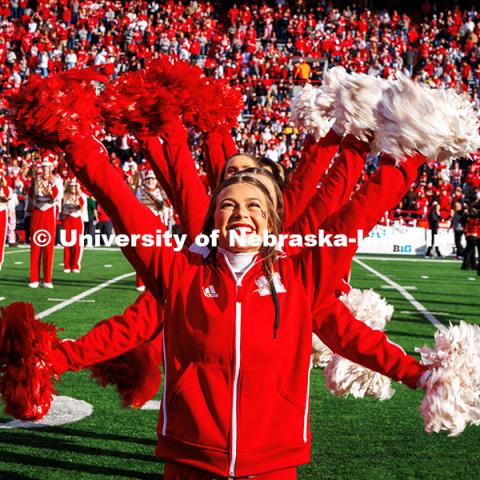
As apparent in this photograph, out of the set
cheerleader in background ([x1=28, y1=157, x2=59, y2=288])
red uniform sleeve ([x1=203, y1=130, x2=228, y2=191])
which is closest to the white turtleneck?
red uniform sleeve ([x1=203, y1=130, x2=228, y2=191])

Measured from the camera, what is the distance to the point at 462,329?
2.35m

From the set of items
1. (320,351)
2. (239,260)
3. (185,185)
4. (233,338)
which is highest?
(185,185)

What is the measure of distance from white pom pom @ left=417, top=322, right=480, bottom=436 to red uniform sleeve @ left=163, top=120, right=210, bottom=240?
39.1 inches

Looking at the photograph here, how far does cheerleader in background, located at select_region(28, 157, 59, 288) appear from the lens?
11.1 meters

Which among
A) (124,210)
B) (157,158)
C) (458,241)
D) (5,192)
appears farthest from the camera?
(458,241)

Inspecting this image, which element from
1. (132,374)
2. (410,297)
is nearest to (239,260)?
(132,374)

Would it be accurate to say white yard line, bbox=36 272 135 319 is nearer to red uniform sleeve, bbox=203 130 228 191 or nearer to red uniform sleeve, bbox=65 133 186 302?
red uniform sleeve, bbox=203 130 228 191

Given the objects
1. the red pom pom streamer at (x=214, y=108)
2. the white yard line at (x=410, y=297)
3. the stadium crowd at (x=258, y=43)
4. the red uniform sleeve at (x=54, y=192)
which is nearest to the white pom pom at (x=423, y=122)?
the red pom pom streamer at (x=214, y=108)

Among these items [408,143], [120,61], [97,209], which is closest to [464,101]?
[408,143]

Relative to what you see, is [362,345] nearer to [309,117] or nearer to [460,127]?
[460,127]

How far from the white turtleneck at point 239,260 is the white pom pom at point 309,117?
56.7 inches

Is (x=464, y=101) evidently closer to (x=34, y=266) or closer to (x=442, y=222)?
(x=34, y=266)

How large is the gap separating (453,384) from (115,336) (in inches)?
38.0

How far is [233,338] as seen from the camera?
2182mm
